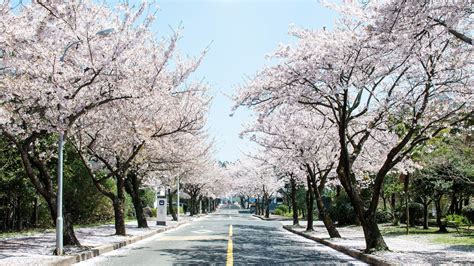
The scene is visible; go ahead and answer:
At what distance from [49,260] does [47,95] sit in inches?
174

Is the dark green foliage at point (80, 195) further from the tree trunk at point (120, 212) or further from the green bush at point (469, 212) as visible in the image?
the green bush at point (469, 212)

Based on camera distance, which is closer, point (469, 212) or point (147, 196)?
point (469, 212)

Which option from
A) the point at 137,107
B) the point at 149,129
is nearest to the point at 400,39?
the point at 137,107

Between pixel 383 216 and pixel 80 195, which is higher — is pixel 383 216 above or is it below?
below

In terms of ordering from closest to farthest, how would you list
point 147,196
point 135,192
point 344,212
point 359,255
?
1. point 359,255
2. point 135,192
3. point 344,212
4. point 147,196

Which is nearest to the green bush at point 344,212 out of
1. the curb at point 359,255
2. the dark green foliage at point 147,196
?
the curb at point 359,255

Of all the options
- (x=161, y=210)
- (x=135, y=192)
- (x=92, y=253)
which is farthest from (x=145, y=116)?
(x=161, y=210)

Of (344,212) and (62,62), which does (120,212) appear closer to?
(62,62)

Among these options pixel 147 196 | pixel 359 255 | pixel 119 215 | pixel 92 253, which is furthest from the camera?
pixel 147 196

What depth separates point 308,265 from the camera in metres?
13.6

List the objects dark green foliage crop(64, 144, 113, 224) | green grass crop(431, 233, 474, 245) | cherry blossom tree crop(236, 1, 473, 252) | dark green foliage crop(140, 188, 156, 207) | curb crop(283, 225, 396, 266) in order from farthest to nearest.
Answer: dark green foliage crop(140, 188, 156, 207) → dark green foliage crop(64, 144, 113, 224) → green grass crop(431, 233, 474, 245) → cherry blossom tree crop(236, 1, 473, 252) → curb crop(283, 225, 396, 266)

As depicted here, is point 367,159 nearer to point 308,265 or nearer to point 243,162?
point 308,265

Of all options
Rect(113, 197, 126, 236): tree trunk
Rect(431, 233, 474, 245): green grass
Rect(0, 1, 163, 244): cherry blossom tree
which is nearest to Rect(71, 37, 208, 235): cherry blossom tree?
Rect(113, 197, 126, 236): tree trunk

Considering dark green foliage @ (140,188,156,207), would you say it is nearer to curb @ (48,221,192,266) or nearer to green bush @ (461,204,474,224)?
curb @ (48,221,192,266)
